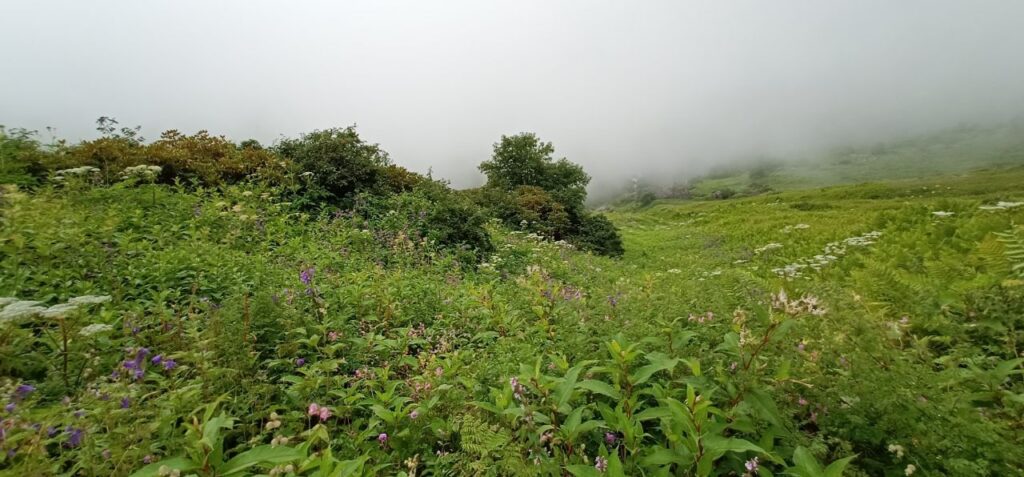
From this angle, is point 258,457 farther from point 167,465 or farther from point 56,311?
point 56,311

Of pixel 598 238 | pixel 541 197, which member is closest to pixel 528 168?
pixel 541 197

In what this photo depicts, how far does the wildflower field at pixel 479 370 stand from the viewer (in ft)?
7.27

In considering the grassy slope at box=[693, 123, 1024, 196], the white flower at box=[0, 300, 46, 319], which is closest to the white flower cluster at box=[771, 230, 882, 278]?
the white flower at box=[0, 300, 46, 319]

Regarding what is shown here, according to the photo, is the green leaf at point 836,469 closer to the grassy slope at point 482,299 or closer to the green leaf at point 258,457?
the grassy slope at point 482,299

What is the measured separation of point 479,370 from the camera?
3.53m

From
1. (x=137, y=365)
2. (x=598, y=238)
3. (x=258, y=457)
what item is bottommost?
(x=598, y=238)

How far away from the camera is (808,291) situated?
384 centimetres

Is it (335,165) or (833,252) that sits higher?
(335,165)

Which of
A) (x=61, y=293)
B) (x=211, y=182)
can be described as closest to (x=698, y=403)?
(x=61, y=293)

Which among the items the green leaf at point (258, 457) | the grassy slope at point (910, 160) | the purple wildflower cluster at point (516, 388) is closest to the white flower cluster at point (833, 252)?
the purple wildflower cluster at point (516, 388)

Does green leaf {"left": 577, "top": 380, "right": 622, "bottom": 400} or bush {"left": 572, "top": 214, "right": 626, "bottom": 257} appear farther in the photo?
bush {"left": 572, "top": 214, "right": 626, "bottom": 257}

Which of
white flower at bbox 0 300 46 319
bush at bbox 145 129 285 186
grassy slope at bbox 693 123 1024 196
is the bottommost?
grassy slope at bbox 693 123 1024 196

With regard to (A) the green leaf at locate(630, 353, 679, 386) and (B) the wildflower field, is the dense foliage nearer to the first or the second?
(B) the wildflower field

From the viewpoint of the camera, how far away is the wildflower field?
2.21 m
